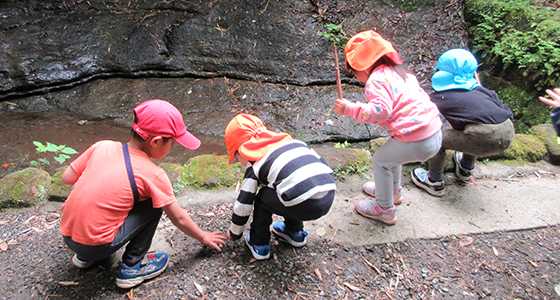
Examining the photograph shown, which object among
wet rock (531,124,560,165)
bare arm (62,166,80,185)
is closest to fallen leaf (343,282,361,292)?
bare arm (62,166,80,185)

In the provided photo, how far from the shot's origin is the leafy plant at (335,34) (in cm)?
641

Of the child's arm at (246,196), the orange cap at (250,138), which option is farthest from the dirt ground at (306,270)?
the orange cap at (250,138)

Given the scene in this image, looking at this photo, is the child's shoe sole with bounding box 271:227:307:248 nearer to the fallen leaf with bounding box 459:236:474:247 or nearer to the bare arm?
the fallen leaf with bounding box 459:236:474:247

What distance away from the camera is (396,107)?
2.71 meters

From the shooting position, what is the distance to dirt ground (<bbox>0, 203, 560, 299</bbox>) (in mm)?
2564

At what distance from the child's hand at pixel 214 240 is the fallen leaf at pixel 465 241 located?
1646 mm

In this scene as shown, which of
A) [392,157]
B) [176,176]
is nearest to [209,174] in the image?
[176,176]

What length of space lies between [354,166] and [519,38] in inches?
126

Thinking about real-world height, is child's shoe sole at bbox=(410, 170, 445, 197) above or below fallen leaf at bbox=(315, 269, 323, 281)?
below

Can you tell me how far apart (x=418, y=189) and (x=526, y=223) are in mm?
808

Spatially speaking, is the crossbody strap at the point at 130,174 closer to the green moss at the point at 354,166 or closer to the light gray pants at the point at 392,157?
the light gray pants at the point at 392,157

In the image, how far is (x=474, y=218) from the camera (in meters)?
3.30

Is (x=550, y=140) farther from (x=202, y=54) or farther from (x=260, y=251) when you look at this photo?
(x=202, y=54)

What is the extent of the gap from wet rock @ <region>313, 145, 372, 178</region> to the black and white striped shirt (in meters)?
1.19
